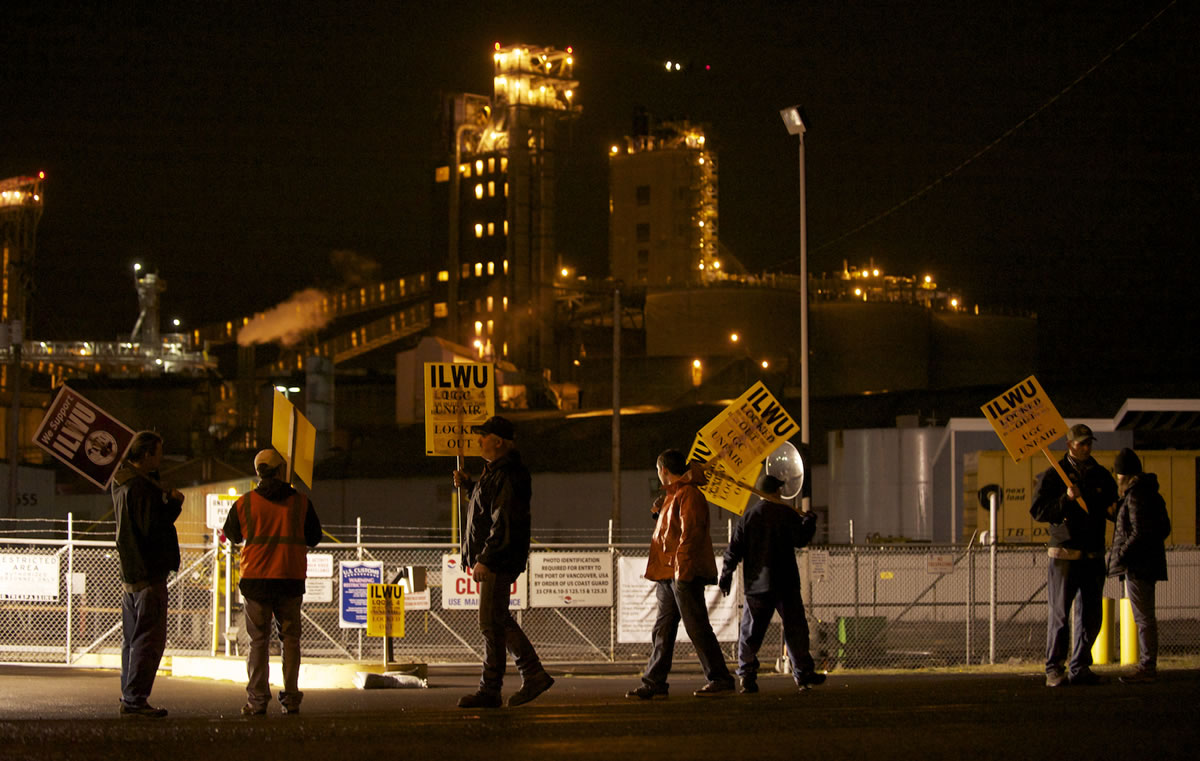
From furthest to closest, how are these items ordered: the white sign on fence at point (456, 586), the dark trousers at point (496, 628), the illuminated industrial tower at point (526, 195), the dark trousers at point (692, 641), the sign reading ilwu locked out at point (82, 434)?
the illuminated industrial tower at point (526, 195), the white sign on fence at point (456, 586), the sign reading ilwu locked out at point (82, 434), the dark trousers at point (692, 641), the dark trousers at point (496, 628)

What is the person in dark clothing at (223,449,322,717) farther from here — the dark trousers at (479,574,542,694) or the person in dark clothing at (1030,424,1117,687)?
the person in dark clothing at (1030,424,1117,687)

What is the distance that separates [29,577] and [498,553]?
8932mm

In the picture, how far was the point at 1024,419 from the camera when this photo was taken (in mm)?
11516

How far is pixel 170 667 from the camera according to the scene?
12.8m

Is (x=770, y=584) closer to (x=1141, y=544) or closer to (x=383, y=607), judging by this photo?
(x=1141, y=544)

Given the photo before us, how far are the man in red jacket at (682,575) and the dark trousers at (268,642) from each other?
229 centimetres

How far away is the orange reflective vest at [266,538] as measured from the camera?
8.08m

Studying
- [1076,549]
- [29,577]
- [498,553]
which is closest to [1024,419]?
[1076,549]

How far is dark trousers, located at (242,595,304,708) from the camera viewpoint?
8.00 meters

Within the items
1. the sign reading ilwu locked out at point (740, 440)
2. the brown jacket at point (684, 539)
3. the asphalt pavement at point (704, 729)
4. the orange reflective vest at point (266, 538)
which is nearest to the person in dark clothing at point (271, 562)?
the orange reflective vest at point (266, 538)

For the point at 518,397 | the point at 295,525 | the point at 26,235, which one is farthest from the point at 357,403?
the point at 295,525

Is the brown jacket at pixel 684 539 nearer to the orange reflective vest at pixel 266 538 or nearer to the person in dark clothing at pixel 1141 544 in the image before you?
the orange reflective vest at pixel 266 538

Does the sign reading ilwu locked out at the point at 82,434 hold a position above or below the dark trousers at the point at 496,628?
above

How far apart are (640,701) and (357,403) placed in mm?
76281
